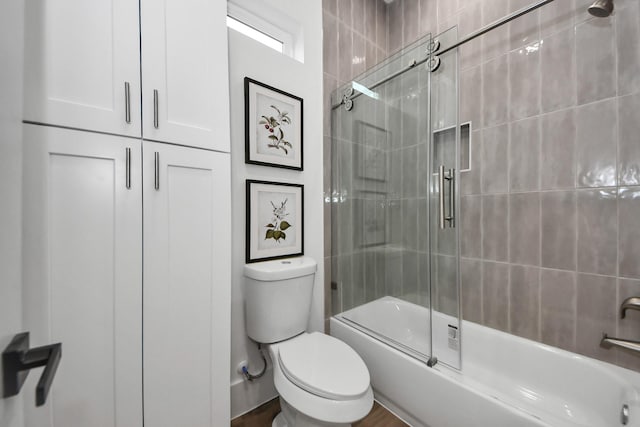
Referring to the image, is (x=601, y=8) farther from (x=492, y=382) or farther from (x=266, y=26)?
(x=492, y=382)

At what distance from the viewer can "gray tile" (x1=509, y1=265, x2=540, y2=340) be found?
1480mm

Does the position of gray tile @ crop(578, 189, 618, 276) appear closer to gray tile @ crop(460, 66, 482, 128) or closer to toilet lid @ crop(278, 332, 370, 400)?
gray tile @ crop(460, 66, 482, 128)

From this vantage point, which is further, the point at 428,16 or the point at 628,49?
the point at 428,16

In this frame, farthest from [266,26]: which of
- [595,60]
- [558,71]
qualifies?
[595,60]

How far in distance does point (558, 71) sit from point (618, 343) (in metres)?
1.38

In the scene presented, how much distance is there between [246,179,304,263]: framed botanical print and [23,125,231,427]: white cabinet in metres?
0.29

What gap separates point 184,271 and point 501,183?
5.88 ft

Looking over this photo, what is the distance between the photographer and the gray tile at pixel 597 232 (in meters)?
1.25

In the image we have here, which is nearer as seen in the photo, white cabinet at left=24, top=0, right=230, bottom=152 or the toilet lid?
white cabinet at left=24, top=0, right=230, bottom=152

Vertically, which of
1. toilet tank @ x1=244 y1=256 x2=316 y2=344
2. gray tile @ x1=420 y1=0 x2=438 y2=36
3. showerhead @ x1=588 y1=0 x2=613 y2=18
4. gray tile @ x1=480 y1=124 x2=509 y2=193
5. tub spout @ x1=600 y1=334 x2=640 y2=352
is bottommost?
tub spout @ x1=600 y1=334 x2=640 y2=352

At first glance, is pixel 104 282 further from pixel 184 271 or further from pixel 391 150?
pixel 391 150

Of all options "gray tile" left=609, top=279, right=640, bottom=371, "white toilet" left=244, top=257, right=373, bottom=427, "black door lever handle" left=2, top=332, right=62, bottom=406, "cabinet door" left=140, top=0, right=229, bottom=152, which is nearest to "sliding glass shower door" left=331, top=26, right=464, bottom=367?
"white toilet" left=244, top=257, right=373, bottom=427

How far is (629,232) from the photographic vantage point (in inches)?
47.9

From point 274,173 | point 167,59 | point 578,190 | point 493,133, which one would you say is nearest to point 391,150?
point 493,133
